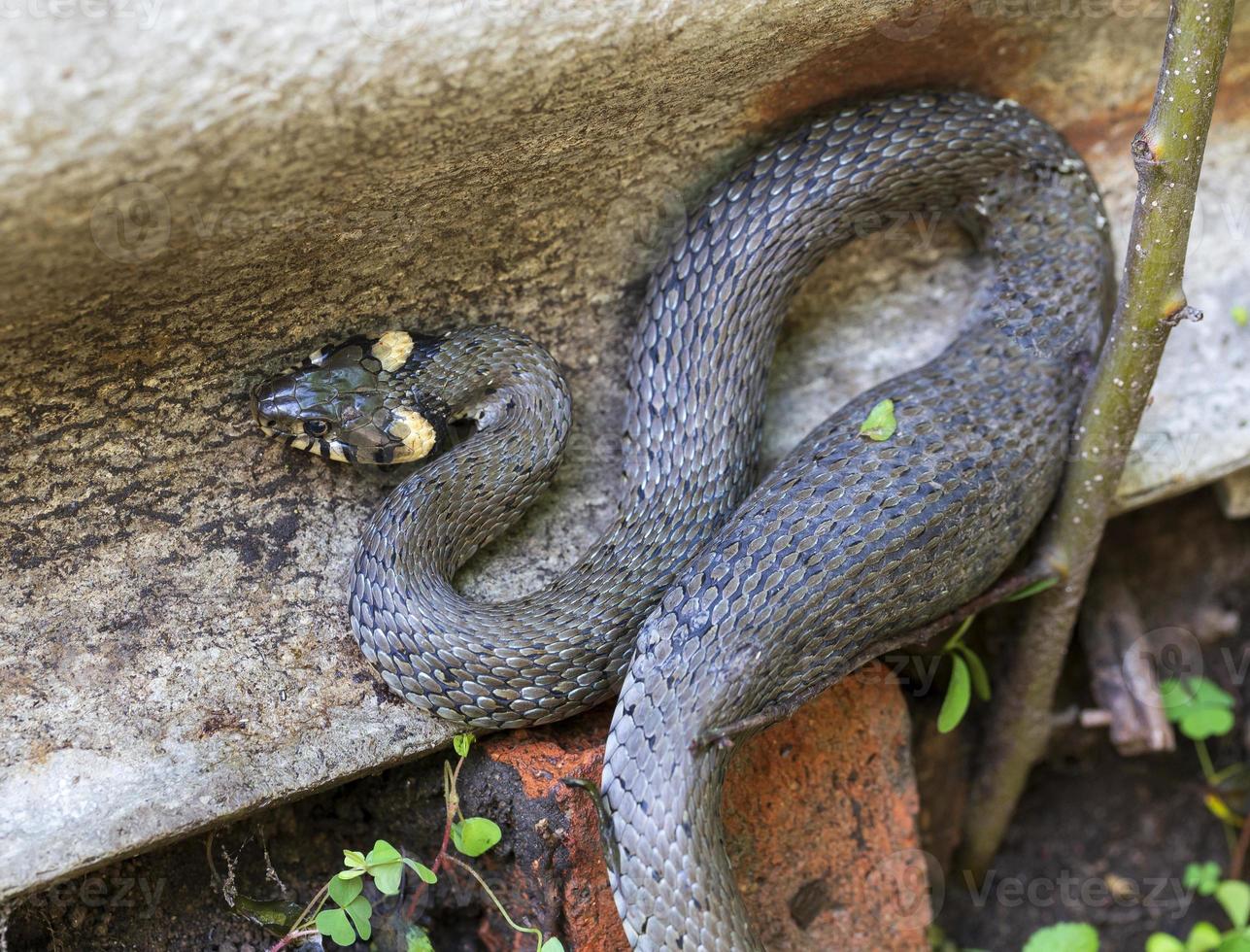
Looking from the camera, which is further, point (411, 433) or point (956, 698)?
point (956, 698)

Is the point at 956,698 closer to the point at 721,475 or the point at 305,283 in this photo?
the point at 721,475

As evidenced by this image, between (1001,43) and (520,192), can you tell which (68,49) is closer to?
(520,192)

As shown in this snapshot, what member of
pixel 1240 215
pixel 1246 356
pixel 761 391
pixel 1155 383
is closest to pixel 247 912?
pixel 761 391

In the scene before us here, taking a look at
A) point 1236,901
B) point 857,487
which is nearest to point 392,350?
point 857,487

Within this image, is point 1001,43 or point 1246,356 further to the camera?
point 1246,356
